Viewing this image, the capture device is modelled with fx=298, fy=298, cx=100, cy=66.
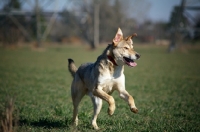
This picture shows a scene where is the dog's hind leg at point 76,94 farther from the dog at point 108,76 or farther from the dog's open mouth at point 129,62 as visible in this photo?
the dog's open mouth at point 129,62

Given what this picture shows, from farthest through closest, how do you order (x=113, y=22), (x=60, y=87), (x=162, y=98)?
(x=113, y=22) → (x=60, y=87) → (x=162, y=98)

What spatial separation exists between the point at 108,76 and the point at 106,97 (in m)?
0.42

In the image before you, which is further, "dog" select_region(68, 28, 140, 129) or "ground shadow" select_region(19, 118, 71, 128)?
"ground shadow" select_region(19, 118, 71, 128)

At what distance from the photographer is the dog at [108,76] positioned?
5535 mm

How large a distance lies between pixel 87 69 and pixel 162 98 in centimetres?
398

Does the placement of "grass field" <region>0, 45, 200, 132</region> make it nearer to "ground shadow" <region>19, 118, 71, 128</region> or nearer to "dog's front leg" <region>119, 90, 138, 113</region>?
"ground shadow" <region>19, 118, 71, 128</region>

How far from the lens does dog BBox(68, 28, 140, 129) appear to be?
18.2 feet

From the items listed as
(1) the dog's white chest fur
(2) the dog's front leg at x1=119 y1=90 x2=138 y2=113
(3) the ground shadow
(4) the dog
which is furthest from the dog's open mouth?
(3) the ground shadow

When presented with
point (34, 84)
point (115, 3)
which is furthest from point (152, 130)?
point (115, 3)

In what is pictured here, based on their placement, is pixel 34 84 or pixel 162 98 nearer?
pixel 162 98

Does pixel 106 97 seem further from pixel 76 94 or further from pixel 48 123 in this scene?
pixel 48 123

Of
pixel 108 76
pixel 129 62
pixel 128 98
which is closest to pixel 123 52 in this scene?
pixel 129 62

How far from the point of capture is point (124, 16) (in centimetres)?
5381

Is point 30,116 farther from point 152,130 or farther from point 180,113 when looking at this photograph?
point 180,113
